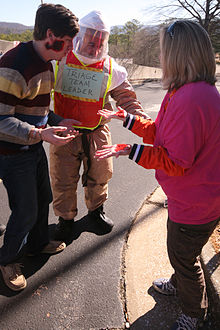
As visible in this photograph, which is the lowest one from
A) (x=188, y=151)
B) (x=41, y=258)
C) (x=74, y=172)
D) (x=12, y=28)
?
(x=41, y=258)

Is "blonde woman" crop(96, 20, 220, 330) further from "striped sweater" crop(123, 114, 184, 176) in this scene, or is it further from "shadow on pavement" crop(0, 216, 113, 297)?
"shadow on pavement" crop(0, 216, 113, 297)

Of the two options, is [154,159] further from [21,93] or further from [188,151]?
[21,93]

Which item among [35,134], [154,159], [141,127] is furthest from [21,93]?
[154,159]

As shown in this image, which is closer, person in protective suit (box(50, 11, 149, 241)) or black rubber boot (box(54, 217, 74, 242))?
person in protective suit (box(50, 11, 149, 241))

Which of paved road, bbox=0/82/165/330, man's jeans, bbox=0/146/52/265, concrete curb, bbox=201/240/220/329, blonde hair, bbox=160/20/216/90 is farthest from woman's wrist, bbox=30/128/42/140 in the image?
concrete curb, bbox=201/240/220/329

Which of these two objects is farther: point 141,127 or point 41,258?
point 41,258

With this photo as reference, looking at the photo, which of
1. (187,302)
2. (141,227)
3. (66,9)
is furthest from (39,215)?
(66,9)

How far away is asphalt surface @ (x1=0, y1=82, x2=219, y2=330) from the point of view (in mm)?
1925

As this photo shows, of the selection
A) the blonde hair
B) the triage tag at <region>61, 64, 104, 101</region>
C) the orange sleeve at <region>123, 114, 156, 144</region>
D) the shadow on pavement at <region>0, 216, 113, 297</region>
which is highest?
the blonde hair

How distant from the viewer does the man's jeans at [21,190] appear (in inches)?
75.7

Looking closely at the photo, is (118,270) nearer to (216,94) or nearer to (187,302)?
(187,302)

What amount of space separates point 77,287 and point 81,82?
5.35 feet

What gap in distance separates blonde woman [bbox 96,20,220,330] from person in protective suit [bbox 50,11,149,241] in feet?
2.69

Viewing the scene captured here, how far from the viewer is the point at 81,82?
228 cm
